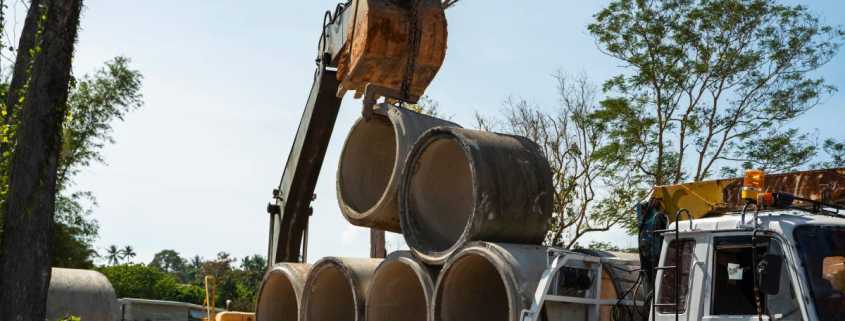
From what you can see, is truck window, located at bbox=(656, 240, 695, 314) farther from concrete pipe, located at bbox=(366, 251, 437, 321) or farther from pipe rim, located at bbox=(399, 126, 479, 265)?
concrete pipe, located at bbox=(366, 251, 437, 321)

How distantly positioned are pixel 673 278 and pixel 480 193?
2348mm

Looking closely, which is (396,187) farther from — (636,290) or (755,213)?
A: (755,213)

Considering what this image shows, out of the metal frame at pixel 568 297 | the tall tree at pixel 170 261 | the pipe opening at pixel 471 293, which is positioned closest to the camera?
the metal frame at pixel 568 297

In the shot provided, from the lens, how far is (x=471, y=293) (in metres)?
9.81

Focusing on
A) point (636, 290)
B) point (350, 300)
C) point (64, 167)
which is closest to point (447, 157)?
point (350, 300)

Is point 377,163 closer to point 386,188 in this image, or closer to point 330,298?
point 386,188

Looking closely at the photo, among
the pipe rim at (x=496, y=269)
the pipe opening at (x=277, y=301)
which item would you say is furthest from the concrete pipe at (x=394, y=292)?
the pipe opening at (x=277, y=301)

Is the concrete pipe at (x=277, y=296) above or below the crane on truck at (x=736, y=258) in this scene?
below

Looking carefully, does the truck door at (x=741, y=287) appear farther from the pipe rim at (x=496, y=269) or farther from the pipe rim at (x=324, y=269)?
the pipe rim at (x=324, y=269)

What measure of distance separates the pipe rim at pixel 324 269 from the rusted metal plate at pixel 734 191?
3763 millimetres

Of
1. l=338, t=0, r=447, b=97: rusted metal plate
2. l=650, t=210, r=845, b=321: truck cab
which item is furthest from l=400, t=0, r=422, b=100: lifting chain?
l=650, t=210, r=845, b=321: truck cab

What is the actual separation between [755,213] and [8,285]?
4997mm

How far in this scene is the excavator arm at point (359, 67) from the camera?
454 inches

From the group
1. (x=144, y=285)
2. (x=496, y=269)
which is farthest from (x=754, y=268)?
(x=144, y=285)
